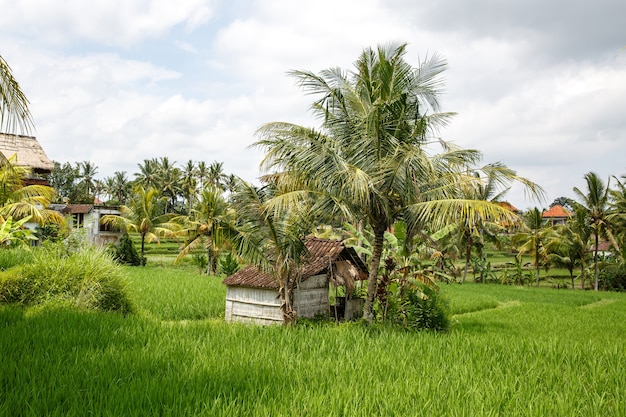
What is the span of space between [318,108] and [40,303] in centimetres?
655

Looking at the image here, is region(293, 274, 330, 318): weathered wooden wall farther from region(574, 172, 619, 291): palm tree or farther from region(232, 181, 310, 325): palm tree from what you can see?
region(574, 172, 619, 291): palm tree

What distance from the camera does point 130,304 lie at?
32.7ft

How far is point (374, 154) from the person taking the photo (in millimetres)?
9914

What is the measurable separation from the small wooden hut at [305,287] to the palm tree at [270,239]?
1.44ft

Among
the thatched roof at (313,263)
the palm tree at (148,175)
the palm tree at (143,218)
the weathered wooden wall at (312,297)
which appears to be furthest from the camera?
the palm tree at (148,175)

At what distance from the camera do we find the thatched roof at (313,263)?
10.2 metres

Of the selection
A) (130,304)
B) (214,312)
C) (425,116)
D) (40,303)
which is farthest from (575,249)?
(40,303)

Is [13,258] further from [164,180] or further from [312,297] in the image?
[164,180]

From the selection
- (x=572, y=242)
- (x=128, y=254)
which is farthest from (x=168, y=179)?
(x=572, y=242)

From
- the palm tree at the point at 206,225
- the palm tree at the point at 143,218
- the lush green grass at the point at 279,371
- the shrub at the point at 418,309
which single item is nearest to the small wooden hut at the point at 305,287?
the shrub at the point at 418,309

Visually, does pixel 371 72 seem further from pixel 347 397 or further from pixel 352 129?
pixel 347 397

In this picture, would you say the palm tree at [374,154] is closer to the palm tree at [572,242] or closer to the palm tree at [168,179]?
the palm tree at [572,242]

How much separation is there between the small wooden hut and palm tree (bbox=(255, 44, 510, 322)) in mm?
1022

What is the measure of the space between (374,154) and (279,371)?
5562 millimetres
